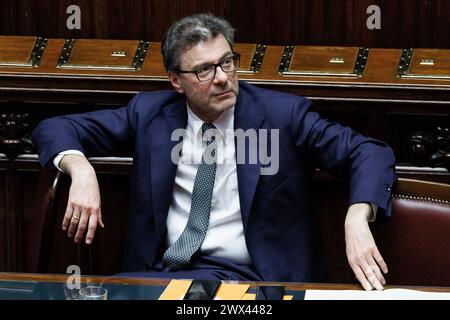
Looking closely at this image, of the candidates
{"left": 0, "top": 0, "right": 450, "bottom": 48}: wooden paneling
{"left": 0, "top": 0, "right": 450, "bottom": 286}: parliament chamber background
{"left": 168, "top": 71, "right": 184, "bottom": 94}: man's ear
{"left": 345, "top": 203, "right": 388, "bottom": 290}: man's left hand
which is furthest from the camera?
{"left": 0, "top": 0, "right": 450, "bottom": 48}: wooden paneling

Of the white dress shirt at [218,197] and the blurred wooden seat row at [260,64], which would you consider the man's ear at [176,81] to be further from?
the blurred wooden seat row at [260,64]

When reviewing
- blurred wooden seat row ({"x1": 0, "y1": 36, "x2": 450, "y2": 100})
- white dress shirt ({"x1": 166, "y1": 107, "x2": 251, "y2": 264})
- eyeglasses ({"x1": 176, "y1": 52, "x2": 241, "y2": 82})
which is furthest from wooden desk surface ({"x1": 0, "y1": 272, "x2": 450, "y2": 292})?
blurred wooden seat row ({"x1": 0, "y1": 36, "x2": 450, "y2": 100})

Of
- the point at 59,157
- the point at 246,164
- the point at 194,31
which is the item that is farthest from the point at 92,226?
the point at 194,31

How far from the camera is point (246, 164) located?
2881 mm

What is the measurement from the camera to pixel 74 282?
88.0 inches

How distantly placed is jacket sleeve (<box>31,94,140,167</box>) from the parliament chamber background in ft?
0.91

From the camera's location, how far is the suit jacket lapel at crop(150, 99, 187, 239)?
9.46 ft

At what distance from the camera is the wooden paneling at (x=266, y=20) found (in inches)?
159

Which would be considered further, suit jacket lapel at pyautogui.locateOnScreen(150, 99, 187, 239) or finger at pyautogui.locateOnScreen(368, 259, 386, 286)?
suit jacket lapel at pyautogui.locateOnScreen(150, 99, 187, 239)

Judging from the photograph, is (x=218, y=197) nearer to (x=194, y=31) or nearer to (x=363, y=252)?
(x=194, y=31)

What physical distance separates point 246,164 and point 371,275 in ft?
2.28

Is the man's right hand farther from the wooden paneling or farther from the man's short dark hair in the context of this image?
the wooden paneling

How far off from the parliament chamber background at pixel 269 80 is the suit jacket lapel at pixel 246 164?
0.60m

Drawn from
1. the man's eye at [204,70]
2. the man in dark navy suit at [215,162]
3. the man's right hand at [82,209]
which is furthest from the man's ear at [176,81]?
the man's right hand at [82,209]
